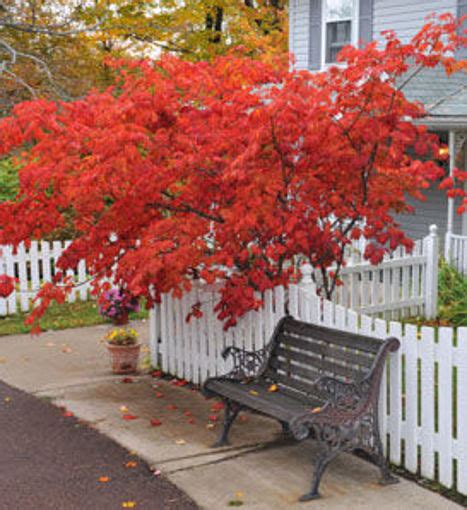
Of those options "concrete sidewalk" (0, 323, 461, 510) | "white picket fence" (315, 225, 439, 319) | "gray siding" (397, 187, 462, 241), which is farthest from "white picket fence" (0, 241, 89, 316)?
"gray siding" (397, 187, 462, 241)

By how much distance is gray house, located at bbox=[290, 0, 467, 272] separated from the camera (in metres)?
13.7

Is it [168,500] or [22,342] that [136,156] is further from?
[22,342]

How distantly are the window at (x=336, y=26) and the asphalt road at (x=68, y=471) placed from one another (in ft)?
37.5

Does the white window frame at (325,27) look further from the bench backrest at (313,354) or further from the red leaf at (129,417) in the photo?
the red leaf at (129,417)

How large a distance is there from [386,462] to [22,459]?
9.53 ft

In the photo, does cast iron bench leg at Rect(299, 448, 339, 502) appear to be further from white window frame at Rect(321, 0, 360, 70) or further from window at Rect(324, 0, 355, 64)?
window at Rect(324, 0, 355, 64)

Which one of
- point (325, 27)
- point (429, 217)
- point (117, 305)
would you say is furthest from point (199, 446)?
point (325, 27)

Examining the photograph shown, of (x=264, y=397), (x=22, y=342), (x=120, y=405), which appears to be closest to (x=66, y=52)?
(x=22, y=342)

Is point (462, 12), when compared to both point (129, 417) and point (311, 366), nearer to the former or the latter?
point (311, 366)

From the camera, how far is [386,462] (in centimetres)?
583

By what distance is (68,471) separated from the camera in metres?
6.09

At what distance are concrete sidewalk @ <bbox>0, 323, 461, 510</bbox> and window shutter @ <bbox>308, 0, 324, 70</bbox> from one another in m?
9.61

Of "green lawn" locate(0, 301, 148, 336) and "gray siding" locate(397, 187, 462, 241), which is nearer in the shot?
"green lawn" locate(0, 301, 148, 336)

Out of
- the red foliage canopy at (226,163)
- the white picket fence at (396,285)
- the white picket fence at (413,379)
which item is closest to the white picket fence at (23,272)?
the white picket fence at (396,285)
